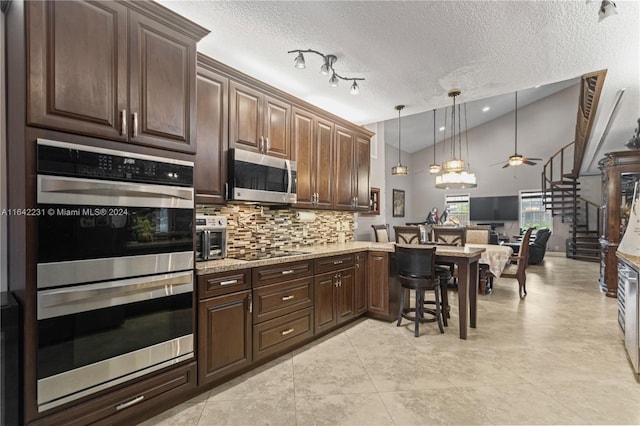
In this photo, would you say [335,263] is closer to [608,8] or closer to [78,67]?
[78,67]

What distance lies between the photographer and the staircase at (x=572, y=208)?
8.91 m

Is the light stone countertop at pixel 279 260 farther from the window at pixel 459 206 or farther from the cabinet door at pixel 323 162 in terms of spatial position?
the window at pixel 459 206

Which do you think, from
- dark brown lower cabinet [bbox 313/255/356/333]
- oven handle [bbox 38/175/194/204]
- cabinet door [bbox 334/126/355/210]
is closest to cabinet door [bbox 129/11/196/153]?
oven handle [bbox 38/175/194/204]

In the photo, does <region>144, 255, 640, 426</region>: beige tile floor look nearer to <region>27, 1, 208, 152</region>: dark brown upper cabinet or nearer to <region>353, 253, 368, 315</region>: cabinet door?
<region>353, 253, 368, 315</region>: cabinet door

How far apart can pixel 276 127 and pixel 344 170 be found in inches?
48.3

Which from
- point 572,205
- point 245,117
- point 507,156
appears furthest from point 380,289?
point 507,156

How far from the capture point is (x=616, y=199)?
14.7 feet

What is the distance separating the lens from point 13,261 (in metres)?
1.54

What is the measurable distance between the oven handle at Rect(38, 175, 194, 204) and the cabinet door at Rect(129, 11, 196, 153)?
287 millimetres

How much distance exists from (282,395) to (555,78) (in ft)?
13.4

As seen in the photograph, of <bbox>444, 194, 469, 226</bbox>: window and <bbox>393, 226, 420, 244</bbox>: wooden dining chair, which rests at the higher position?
<bbox>444, 194, 469, 226</bbox>: window

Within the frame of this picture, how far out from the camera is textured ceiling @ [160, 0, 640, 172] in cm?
211

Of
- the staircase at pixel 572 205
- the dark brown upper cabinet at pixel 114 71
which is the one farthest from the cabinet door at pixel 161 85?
the staircase at pixel 572 205

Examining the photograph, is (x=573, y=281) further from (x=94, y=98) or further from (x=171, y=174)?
(x=94, y=98)
